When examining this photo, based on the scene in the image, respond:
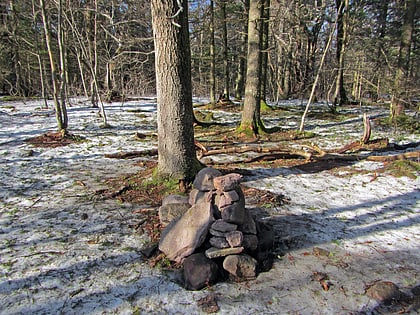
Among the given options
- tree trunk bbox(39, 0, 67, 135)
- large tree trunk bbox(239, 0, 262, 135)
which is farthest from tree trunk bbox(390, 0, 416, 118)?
tree trunk bbox(39, 0, 67, 135)

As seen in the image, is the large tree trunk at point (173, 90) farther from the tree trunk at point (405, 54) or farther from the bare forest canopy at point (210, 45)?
the tree trunk at point (405, 54)

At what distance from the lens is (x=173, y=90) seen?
4.21 meters

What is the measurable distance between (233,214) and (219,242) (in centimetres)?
32

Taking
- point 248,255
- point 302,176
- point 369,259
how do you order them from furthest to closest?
point 302,176 < point 369,259 < point 248,255

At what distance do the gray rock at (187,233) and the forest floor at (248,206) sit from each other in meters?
0.25

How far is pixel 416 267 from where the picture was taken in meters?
3.01

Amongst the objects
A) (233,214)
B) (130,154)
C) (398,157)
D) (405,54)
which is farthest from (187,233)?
(405,54)

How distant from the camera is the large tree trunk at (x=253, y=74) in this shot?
8016 millimetres

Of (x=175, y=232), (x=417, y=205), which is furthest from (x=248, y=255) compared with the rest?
(x=417, y=205)

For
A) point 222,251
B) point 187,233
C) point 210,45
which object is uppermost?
point 210,45

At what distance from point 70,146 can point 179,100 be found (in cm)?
442

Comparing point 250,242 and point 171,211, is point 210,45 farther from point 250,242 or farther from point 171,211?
point 250,242

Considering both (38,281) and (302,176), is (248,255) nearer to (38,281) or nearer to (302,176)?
(38,281)

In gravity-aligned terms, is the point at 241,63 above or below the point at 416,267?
above
